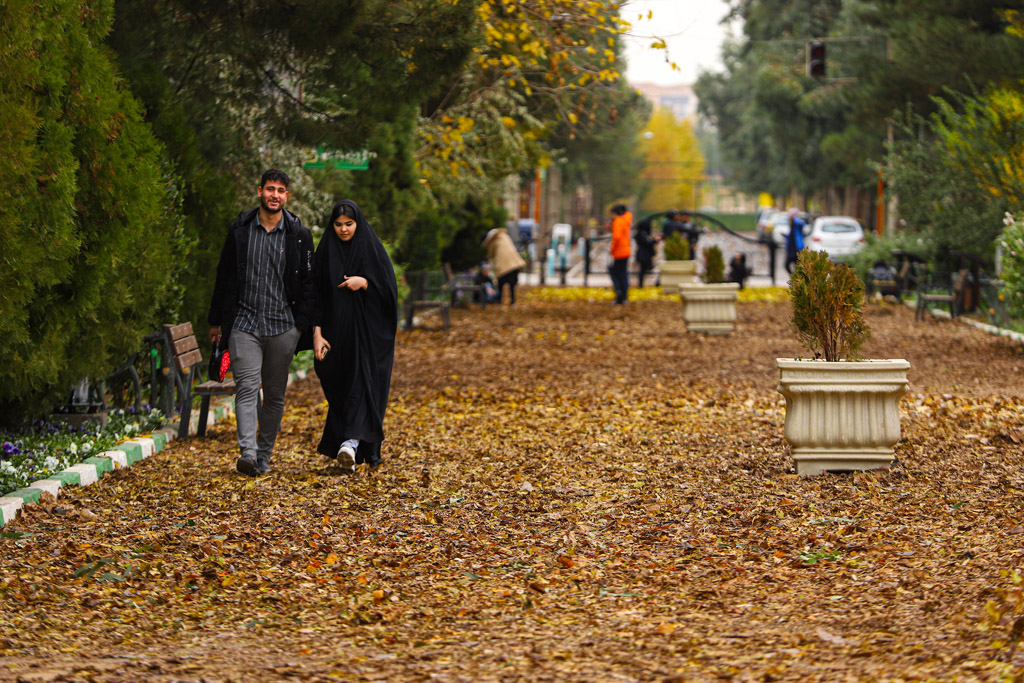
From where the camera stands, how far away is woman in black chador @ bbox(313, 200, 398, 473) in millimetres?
8547

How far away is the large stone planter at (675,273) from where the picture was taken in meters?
28.9

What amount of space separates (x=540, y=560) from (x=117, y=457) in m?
3.46

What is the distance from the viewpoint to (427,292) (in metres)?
21.3

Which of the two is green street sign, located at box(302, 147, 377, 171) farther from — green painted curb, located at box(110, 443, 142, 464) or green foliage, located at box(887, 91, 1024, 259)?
green foliage, located at box(887, 91, 1024, 259)

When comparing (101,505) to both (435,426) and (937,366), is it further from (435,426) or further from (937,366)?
(937,366)

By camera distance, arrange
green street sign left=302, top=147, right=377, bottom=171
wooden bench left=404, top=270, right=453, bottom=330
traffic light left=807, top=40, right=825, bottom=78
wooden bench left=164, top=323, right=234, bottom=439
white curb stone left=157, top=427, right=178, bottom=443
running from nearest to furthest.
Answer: wooden bench left=164, top=323, right=234, bottom=439 < white curb stone left=157, top=427, right=178, bottom=443 < green street sign left=302, top=147, right=377, bottom=171 < wooden bench left=404, top=270, right=453, bottom=330 < traffic light left=807, top=40, right=825, bottom=78

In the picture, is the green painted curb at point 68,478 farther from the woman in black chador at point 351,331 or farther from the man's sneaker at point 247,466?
the woman in black chador at point 351,331

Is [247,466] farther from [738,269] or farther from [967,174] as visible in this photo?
[738,269]

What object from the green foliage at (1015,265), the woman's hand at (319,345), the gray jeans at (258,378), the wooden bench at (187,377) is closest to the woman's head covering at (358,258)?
the woman's hand at (319,345)

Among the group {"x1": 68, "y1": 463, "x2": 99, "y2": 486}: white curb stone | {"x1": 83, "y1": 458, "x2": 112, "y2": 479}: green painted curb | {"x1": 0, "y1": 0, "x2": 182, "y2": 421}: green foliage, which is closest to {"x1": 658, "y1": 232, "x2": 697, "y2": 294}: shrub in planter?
{"x1": 0, "y1": 0, "x2": 182, "y2": 421}: green foliage

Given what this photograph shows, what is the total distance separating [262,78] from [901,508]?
6860 mm

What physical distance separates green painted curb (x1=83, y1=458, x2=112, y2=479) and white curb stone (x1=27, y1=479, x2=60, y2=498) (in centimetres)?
61

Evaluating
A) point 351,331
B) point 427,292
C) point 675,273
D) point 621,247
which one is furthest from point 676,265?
point 351,331

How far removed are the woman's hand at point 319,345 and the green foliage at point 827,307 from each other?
2.94 meters
